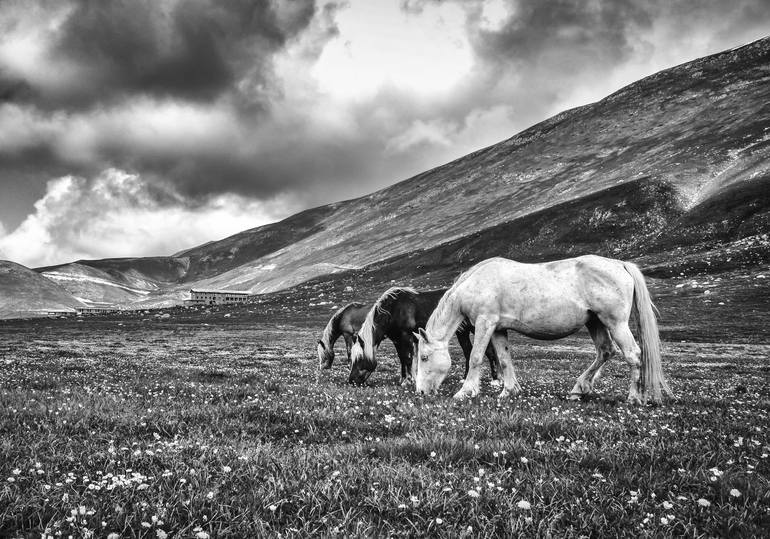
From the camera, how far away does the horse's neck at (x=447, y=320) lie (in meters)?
14.3

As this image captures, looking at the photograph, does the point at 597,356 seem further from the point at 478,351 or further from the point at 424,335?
the point at 424,335

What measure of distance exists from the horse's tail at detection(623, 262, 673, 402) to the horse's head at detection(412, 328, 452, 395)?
505cm

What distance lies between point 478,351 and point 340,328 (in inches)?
488

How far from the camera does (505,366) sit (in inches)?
536

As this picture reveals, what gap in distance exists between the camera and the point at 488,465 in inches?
230

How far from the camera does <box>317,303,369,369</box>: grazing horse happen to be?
78.7 ft

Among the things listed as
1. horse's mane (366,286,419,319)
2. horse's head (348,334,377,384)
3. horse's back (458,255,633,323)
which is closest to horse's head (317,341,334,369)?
horse's mane (366,286,419,319)

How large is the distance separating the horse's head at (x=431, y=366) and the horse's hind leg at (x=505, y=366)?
4.97ft

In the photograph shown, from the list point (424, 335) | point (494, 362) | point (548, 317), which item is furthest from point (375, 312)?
point (548, 317)

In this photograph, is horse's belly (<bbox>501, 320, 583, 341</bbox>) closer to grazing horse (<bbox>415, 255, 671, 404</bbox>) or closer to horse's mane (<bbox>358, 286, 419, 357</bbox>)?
grazing horse (<bbox>415, 255, 671, 404</bbox>)

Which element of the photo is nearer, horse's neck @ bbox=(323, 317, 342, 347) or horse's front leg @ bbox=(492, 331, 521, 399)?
horse's front leg @ bbox=(492, 331, 521, 399)

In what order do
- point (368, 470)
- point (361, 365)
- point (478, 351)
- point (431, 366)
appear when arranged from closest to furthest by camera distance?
point (368, 470) < point (478, 351) < point (431, 366) < point (361, 365)

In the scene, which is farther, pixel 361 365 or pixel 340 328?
pixel 340 328

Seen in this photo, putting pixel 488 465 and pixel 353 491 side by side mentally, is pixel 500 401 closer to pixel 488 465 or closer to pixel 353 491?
pixel 488 465
